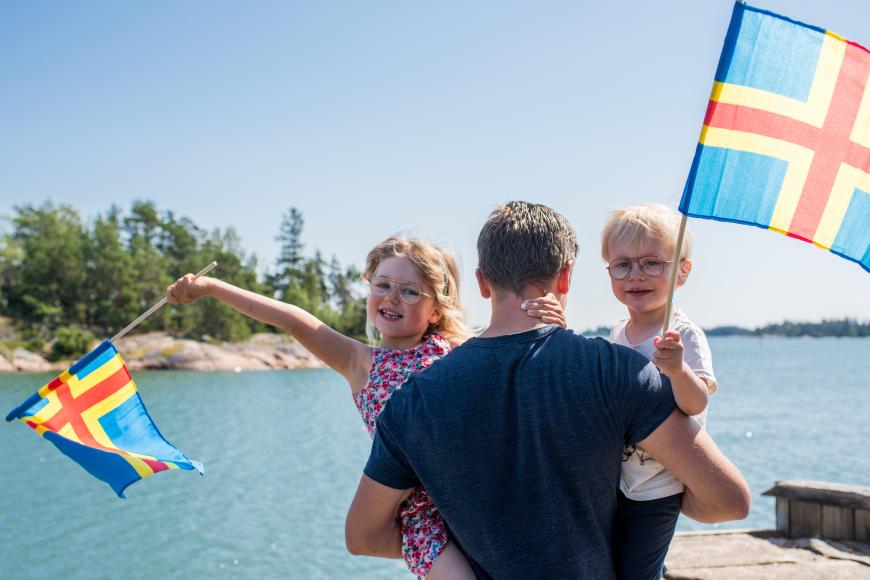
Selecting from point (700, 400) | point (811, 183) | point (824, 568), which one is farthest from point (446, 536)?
point (824, 568)

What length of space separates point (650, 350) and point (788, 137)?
73 cm

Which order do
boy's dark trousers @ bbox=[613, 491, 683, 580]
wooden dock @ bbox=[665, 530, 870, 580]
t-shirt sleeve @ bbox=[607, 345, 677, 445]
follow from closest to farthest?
t-shirt sleeve @ bbox=[607, 345, 677, 445], boy's dark trousers @ bbox=[613, 491, 683, 580], wooden dock @ bbox=[665, 530, 870, 580]

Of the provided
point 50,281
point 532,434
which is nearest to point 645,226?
point 532,434

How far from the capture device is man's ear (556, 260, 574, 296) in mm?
1806

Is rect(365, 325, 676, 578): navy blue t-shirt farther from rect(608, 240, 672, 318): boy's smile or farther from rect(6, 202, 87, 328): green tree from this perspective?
rect(6, 202, 87, 328): green tree

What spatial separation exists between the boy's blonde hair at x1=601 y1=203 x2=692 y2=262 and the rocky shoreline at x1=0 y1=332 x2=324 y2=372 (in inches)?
1430

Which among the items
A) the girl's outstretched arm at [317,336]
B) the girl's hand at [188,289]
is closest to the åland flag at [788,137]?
the girl's outstretched arm at [317,336]

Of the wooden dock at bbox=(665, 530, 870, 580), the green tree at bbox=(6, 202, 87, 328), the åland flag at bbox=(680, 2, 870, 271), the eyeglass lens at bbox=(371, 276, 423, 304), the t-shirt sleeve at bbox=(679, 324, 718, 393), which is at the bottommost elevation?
the green tree at bbox=(6, 202, 87, 328)

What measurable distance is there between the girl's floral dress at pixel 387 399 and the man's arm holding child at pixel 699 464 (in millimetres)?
645

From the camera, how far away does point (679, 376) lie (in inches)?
63.0

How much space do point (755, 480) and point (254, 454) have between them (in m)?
11.7

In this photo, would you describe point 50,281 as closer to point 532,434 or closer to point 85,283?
point 85,283

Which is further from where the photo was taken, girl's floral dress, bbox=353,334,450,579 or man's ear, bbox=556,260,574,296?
girl's floral dress, bbox=353,334,450,579

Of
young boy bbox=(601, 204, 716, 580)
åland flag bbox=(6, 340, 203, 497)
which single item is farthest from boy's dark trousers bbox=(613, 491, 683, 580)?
åland flag bbox=(6, 340, 203, 497)
